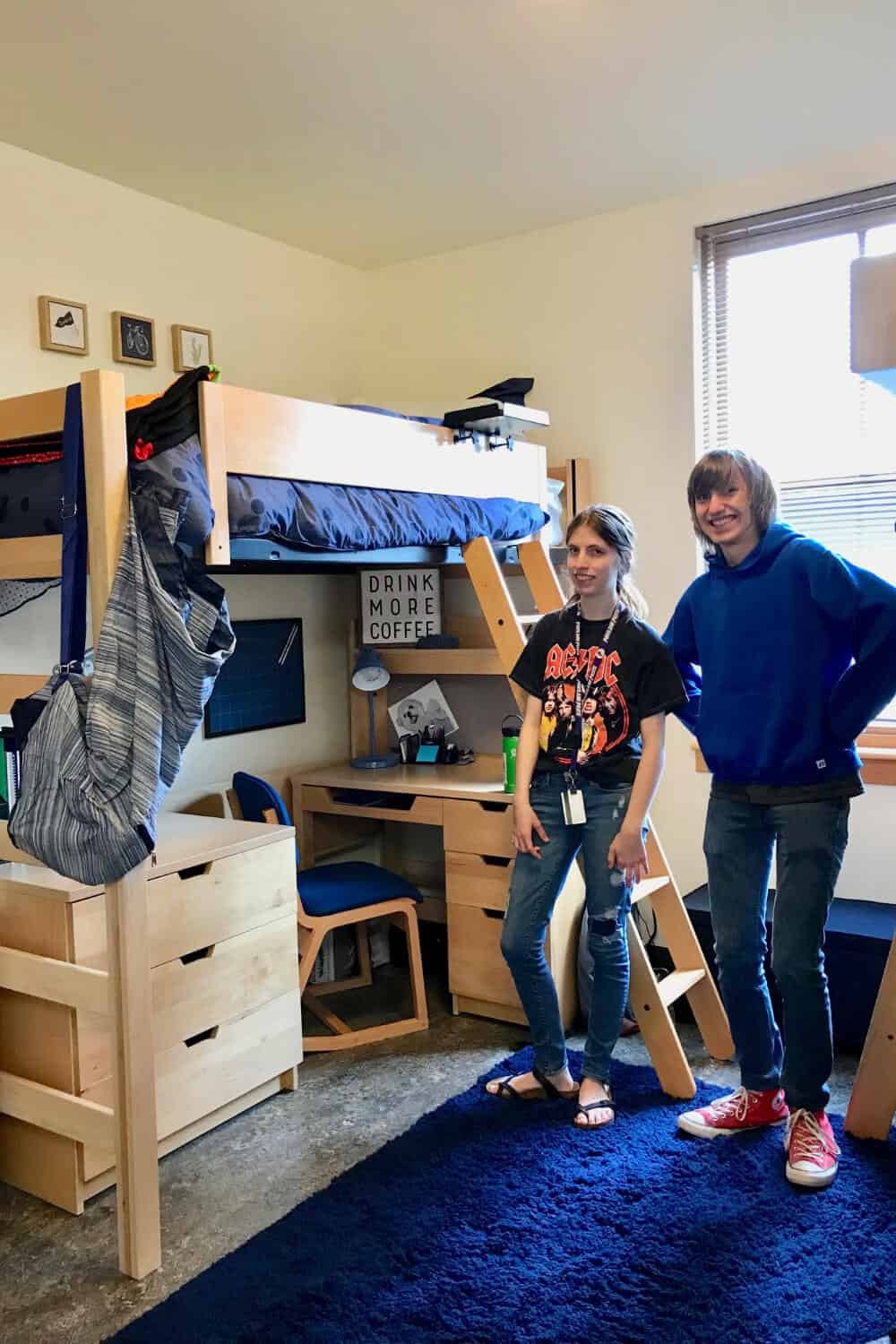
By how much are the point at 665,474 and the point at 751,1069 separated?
5.96 feet

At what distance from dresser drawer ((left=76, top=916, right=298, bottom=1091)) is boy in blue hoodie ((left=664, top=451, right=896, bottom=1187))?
A: 1052 mm

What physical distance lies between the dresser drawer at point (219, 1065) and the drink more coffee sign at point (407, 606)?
4.64 feet

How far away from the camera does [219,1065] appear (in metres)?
2.44

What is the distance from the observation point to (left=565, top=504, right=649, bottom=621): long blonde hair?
7.80 ft

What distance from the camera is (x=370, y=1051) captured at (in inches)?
113

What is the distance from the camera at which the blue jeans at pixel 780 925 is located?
2.15 meters

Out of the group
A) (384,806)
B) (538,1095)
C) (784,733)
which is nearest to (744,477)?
(784,733)

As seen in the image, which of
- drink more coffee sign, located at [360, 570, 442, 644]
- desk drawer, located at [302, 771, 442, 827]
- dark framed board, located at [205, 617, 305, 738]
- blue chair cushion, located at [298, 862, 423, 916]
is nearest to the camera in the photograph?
blue chair cushion, located at [298, 862, 423, 916]

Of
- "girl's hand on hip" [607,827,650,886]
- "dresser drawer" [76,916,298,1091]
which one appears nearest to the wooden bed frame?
"dresser drawer" [76,916,298,1091]

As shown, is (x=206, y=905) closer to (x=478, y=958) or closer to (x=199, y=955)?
(x=199, y=955)

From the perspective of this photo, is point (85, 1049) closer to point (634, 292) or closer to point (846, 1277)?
point (846, 1277)

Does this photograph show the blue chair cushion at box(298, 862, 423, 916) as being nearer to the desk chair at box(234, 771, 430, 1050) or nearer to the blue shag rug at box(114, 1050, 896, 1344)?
the desk chair at box(234, 771, 430, 1050)

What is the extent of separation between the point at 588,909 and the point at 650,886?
288 mm

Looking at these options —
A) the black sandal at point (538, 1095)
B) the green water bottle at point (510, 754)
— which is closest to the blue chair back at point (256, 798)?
the green water bottle at point (510, 754)
